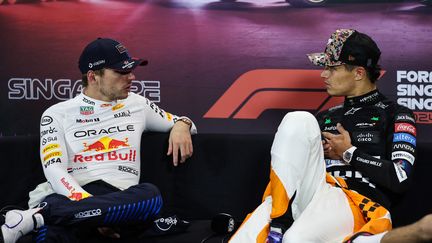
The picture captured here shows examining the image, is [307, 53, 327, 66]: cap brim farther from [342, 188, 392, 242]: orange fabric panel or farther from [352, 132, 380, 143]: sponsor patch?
[342, 188, 392, 242]: orange fabric panel

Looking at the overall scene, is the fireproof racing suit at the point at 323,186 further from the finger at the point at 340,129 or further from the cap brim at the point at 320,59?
the cap brim at the point at 320,59

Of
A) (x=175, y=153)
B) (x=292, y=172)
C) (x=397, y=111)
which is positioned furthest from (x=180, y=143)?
(x=397, y=111)

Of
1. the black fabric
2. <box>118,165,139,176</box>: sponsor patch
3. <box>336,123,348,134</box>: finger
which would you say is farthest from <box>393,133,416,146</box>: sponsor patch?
<box>118,165,139,176</box>: sponsor patch

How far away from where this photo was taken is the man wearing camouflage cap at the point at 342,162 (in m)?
3.05

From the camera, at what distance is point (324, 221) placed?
120 inches

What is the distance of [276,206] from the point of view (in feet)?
9.97

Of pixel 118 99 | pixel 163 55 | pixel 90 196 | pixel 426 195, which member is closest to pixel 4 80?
pixel 163 55

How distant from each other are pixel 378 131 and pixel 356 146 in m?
0.12

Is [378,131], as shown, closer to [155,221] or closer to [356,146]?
[356,146]

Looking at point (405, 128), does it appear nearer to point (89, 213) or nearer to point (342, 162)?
point (342, 162)

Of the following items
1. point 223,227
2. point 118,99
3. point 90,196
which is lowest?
point 223,227

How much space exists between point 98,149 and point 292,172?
3.43ft

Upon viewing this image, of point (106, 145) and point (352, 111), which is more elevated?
point (352, 111)

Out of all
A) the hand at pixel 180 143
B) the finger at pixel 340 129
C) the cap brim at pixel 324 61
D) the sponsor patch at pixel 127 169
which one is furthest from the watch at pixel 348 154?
the sponsor patch at pixel 127 169
